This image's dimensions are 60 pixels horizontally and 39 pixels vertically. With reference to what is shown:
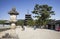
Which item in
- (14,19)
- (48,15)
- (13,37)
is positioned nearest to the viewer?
(13,37)

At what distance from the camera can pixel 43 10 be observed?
69938 mm

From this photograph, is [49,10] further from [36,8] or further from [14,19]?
[14,19]

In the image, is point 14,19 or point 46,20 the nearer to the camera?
point 14,19

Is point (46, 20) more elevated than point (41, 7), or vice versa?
point (41, 7)

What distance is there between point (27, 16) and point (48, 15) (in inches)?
2650

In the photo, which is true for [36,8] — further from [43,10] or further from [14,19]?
[14,19]

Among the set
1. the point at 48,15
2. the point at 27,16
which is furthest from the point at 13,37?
the point at 27,16

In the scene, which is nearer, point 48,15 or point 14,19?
point 14,19

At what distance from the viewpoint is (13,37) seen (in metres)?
11.6

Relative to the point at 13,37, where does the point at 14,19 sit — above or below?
above

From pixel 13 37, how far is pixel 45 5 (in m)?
61.0

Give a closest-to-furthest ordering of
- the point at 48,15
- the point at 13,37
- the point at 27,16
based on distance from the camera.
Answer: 1. the point at 13,37
2. the point at 48,15
3. the point at 27,16

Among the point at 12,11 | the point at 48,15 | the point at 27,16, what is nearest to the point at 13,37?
the point at 12,11

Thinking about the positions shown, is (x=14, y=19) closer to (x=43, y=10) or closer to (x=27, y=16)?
(x=43, y=10)
